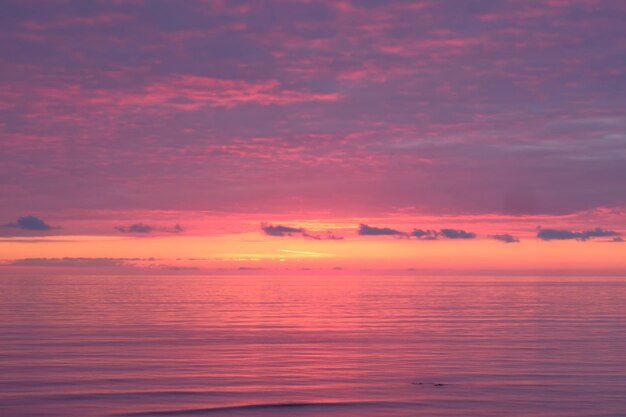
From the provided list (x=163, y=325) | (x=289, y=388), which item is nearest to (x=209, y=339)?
(x=163, y=325)

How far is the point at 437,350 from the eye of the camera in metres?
39.1

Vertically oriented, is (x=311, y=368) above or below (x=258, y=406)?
above

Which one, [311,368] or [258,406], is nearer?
[258,406]

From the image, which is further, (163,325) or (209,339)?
(163,325)

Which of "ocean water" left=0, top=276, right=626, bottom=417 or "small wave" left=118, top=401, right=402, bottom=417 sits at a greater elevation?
"ocean water" left=0, top=276, right=626, bottom=417

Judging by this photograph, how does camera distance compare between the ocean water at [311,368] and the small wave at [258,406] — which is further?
the ocean water at [311,368]

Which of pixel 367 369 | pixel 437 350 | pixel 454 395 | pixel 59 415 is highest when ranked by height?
pixel 437 350

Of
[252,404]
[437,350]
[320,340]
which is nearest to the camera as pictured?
[252,404]

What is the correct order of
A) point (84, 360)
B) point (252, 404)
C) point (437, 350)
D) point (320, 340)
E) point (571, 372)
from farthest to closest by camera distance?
1. point (320, 340)
2. point (437, 350)
3. point (84, 360)
4. point (571, 372)
5. point (252, 404)

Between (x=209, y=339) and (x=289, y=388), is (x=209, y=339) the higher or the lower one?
the higher one

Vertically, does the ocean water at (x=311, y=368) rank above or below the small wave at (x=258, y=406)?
above

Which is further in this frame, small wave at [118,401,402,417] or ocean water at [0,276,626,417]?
ocean water at [0,276,626,417]

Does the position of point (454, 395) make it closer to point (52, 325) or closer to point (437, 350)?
point (437, 350)

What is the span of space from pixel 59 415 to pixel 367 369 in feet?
43.1
